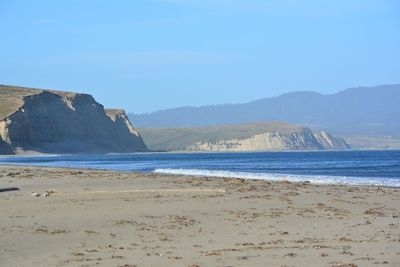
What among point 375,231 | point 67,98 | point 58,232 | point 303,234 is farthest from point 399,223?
point 67,98

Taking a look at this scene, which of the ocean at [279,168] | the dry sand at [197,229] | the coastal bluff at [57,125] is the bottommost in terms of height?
the dry sand at [197,229]

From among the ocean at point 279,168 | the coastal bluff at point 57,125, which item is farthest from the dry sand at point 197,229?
the coastal bluff at point 57,125

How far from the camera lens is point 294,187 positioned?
29.7 meters

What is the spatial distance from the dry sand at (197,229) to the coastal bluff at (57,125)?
109625 millimetres

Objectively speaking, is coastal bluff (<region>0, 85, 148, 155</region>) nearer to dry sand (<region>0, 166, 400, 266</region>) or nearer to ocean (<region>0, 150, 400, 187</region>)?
ocean (<region>0, 150, 400, 187</region>)

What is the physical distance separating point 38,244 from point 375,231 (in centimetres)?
699

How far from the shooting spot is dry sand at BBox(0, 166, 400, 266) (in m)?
12.2

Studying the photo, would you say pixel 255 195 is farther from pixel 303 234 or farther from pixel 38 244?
pixel 38 244

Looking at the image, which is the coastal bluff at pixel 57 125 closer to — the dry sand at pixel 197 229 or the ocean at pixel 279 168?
the ocean at pixel 279 168

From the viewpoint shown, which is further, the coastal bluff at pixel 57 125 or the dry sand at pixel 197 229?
Result: the coastal bluff at pixel 57 125

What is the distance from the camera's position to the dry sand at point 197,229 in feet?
40.1

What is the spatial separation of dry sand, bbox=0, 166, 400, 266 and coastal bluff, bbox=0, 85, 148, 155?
10962cm

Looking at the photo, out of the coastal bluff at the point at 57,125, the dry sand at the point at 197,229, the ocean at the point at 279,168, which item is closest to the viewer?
the dry sand at the point at 197,229

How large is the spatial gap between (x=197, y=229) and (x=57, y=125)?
132140 mm
